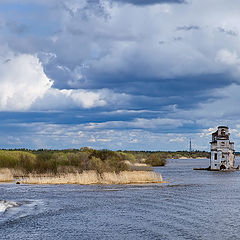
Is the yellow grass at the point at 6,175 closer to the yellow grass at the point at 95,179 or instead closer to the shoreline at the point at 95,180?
the shoreline at the point at 95,180

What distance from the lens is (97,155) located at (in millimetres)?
90938

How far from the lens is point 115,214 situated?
37.5m

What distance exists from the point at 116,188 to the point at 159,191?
656 centimetres

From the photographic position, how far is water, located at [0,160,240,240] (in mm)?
29341

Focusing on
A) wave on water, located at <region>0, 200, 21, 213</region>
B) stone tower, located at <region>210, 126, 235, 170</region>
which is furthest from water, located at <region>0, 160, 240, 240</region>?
stone tower, located at <region>210, 126, 235, 170</region>

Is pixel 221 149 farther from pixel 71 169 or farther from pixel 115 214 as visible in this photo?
pixel 115 214

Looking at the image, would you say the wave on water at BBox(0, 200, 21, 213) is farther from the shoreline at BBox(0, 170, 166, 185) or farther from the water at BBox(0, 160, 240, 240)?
the shoreline at BBox(0, 170, 166, 185)

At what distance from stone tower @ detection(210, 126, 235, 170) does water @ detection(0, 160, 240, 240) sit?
5828 centimetres

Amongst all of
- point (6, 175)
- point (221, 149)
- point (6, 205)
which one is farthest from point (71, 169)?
point (221, 149)

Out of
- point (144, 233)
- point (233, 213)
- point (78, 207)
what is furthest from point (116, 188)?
point (144, 233)

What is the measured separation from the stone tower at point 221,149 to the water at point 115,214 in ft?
191

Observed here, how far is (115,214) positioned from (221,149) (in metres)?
78.6

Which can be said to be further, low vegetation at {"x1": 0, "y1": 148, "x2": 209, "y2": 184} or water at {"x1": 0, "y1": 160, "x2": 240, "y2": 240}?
low vegetation at {"x1": 0, "y1": 148, "x2": 209, "y2": 184}

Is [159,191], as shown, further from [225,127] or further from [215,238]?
[225,127]
